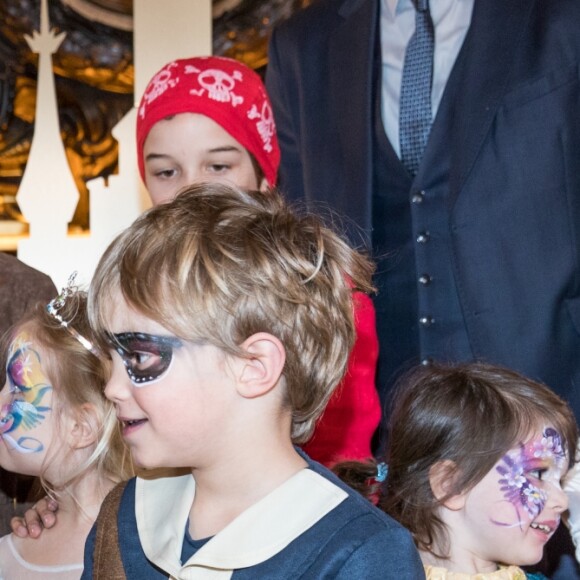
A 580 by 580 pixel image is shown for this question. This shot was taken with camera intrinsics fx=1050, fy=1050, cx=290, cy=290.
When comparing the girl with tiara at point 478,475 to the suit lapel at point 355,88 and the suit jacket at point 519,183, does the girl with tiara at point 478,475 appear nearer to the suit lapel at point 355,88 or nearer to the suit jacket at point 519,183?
the suit jacket at point 519,183

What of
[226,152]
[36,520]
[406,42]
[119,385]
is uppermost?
[406,42]

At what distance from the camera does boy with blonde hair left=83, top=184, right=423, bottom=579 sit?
128 cm

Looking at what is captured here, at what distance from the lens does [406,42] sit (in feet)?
7.45

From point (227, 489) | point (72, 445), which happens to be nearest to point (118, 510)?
point (227, 489)

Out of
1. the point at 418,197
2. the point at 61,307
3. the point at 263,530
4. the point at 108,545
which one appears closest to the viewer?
the point at 263,530

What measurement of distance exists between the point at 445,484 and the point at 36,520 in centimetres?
76

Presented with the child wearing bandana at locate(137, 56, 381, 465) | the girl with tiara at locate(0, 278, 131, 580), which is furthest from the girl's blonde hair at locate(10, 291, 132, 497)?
the child wearing bandana at locate(137, 56, 381, 465)

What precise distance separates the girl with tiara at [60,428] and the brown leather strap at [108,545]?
14.3 inches

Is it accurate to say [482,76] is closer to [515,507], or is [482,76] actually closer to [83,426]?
→ [515,507]

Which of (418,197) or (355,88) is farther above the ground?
(355,88)

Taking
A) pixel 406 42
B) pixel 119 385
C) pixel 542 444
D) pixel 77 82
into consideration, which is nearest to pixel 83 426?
pixel 119 385

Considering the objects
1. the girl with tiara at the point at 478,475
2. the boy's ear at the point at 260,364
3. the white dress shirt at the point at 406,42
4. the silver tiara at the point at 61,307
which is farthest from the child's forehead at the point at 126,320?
the white dress shirt at the point at 406,42

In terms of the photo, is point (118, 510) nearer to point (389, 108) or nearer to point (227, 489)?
point (227, 489)

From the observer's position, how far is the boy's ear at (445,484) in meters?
Result: 1.72
